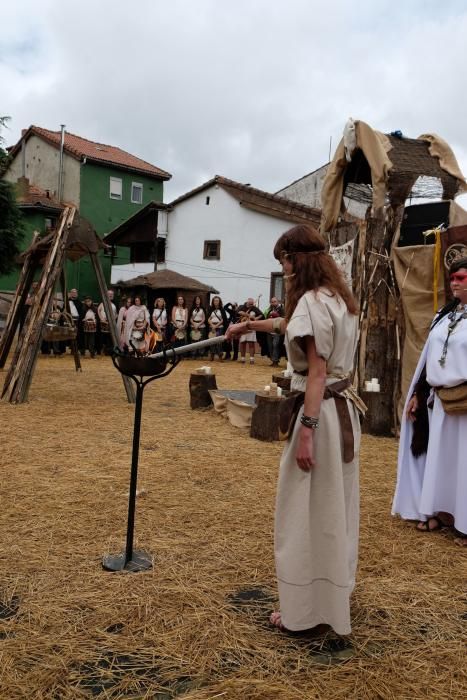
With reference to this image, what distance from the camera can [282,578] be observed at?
8.48 feet

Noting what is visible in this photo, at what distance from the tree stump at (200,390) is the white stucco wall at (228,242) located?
1838 centimetres

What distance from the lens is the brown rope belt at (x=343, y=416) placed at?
2.61 meters

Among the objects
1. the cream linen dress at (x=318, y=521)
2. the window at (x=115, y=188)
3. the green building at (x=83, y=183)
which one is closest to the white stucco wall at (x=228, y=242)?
the green building at (x=83, y=183)

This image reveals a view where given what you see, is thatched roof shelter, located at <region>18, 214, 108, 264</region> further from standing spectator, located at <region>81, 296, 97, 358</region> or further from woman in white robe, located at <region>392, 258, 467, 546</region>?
standing spectator, located at <region>81, 296, 97, 358</region>

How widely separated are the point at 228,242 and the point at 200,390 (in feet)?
66.4

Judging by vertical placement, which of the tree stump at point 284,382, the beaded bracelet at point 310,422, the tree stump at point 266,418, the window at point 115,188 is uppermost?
the window at point 115,188

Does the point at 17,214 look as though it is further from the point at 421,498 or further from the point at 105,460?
the point at 421,498

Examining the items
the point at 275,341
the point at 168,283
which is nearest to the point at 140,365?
the point at 275,341

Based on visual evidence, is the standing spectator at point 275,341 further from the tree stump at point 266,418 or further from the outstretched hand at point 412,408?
the outstretched hand at point 412,408

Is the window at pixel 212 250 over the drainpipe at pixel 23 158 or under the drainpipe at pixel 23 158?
under

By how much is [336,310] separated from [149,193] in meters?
34.8

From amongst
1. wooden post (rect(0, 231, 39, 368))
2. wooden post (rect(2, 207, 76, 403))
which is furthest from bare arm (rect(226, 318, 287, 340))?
wooden post (rect(0, 231, 39, 368))

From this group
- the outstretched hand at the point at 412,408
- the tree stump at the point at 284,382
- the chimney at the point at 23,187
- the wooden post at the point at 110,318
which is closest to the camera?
the outstretched hand at the point at 412,408

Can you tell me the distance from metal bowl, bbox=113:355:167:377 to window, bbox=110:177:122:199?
1291 inches
